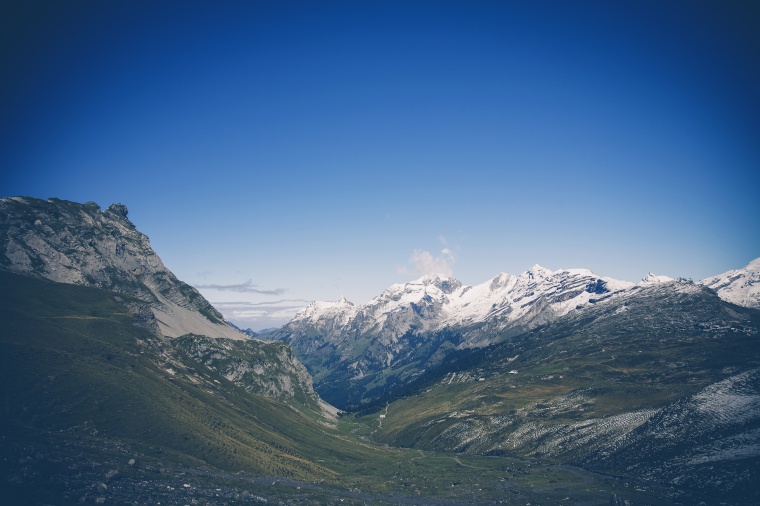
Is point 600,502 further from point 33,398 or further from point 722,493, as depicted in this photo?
point 33,398

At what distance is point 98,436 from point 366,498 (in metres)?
112

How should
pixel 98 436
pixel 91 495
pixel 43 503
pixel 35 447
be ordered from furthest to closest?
pixel 98 436 < pixel 35 447 < pixel 91 495 < pixel 43 503

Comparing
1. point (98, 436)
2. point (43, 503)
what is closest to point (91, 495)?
point (43, 503)

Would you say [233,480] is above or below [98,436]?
below

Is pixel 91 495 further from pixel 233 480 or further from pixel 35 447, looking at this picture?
pixel 233 480

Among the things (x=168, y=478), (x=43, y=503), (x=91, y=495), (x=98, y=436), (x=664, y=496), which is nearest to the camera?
(x=43, y=503)

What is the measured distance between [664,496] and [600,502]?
29578mm

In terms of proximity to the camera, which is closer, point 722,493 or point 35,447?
point 35,447

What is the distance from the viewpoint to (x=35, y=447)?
14888 cm

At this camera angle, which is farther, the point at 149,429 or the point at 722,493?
the point at 149,429

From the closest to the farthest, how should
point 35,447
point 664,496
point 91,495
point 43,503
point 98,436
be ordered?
point 43,503
point 91,495
point 35,447
point 98,436
point 664,496

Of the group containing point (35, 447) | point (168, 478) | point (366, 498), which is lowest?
point (366, 498)

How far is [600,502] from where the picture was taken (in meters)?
185

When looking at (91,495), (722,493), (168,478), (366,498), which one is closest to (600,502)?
(722,493)
